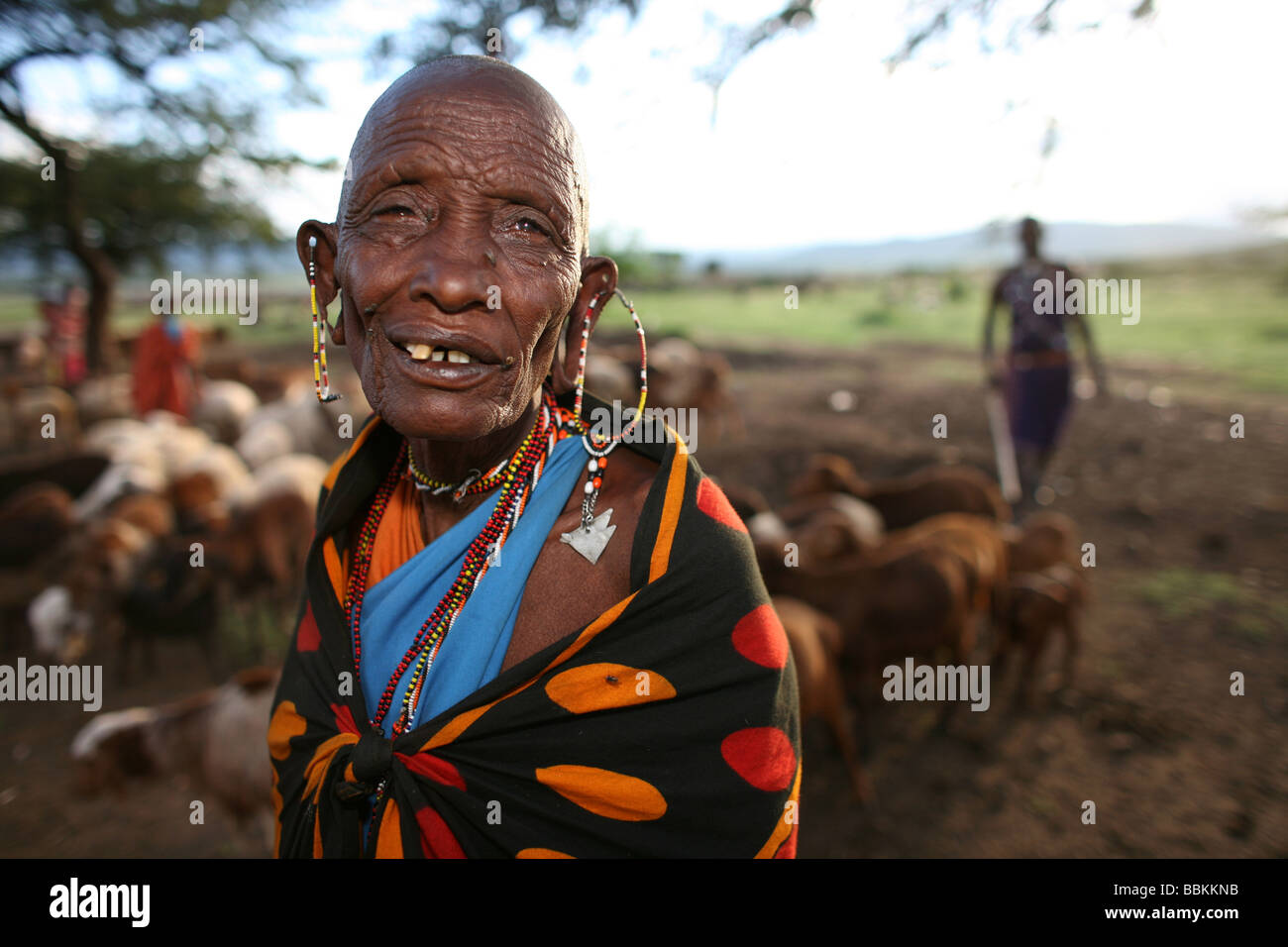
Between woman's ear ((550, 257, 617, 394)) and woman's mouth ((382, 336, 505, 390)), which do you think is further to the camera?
woman's ear ((550, 257, 617, 394))

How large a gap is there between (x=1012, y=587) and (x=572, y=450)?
4.60m

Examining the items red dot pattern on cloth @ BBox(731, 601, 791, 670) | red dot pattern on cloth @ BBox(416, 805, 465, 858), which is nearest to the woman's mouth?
red dot pattern on cloth @ BBox(731, 601, 791, 670)

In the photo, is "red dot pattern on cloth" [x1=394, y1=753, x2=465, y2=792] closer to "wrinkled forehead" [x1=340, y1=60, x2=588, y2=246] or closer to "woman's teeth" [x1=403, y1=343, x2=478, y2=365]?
"woman's teeth" [x1=403, y1=343, x2=478, y2=365]

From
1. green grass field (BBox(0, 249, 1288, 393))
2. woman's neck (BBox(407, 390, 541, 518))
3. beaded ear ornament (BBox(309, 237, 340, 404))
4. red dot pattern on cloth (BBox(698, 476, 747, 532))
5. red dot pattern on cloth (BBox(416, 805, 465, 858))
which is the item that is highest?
green grass field (BBox(0, 249, 1288, 393))

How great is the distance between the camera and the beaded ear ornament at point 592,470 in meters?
1.64

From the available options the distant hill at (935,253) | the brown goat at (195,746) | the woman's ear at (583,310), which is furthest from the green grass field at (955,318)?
the woman's ear at (583,310)

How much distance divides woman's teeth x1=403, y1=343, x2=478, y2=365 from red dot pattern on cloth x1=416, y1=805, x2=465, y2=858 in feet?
2.91

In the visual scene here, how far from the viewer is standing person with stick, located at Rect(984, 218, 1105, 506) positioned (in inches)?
269

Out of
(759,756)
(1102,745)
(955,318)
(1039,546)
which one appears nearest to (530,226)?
(759,756)

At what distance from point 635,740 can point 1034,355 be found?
265 inches

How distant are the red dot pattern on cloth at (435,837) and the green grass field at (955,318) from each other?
9.86 m

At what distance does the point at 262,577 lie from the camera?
6.59 m

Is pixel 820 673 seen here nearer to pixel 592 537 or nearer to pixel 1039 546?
pixel 592 537

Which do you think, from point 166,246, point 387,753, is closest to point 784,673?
point 387,753
